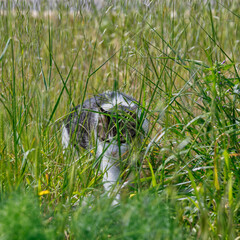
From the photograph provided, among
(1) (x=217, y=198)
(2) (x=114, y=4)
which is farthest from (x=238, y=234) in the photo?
(2) (x=114, y=4)

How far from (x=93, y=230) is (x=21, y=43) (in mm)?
988

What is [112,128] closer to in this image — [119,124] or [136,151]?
[119,124]

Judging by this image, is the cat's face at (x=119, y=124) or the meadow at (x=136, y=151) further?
the cat's face at (x=119, y=124)

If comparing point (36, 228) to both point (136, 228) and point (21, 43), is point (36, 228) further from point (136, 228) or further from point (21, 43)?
point (21, 43)

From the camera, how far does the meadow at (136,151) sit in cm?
75

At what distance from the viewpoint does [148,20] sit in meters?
1.47

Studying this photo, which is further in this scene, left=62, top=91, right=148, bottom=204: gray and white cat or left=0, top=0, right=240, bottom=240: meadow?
left=62, top=91, right=148, bottom=204: gray and white cat

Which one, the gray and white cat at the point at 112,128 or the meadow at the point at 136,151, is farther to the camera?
the gray and white cat at the point at 112,128

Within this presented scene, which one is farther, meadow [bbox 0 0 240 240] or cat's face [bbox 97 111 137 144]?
cat's face [bbox 97 111 137 144]

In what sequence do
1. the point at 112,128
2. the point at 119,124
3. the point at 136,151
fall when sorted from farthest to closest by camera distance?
the point at 119,124, the point at 112,128, the point at 136,151

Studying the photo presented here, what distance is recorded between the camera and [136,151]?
4.32ft

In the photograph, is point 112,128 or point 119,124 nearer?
point 112,128

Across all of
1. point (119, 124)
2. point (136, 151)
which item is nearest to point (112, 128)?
point (119, 124)

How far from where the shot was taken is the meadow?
0.75m
